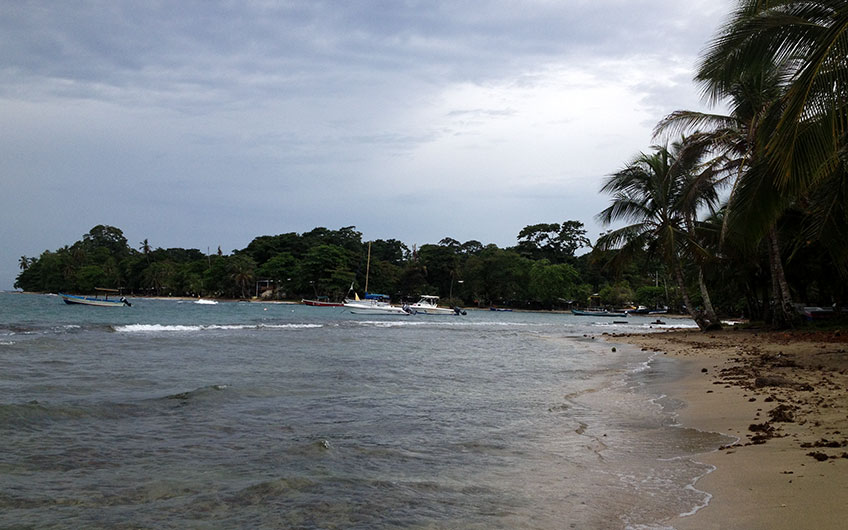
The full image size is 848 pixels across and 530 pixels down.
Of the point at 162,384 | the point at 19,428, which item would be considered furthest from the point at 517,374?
the point at 19,428

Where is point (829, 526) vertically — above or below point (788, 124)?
below

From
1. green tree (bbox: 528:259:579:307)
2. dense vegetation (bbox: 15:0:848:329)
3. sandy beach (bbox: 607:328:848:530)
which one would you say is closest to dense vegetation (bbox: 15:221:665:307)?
green tree (bbox: 528:259:579:307)

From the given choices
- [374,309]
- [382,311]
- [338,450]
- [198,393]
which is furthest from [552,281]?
[338,450]

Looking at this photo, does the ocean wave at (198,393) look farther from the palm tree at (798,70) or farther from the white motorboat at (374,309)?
the white motorboat at (374,309)

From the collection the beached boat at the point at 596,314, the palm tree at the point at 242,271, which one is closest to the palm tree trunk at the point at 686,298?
the beached boat at the point at 596,314

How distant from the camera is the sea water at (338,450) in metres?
4.11

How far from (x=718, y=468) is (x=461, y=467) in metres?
2.12

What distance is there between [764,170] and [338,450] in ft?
23.6

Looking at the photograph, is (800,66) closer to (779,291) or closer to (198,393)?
(198,393)

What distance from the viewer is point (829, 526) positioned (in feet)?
10.9

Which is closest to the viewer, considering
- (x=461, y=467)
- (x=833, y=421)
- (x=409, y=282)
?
(x=461, y=467)

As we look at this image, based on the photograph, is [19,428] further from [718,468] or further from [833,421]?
[833,421]

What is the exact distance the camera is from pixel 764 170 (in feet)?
28.9

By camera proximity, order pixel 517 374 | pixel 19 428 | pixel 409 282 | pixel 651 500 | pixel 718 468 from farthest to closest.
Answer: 1. pixel 409 282
2. pixel 517 374
3. pixel 19 428
4. pixel 718 468
5. pixel 651 500
